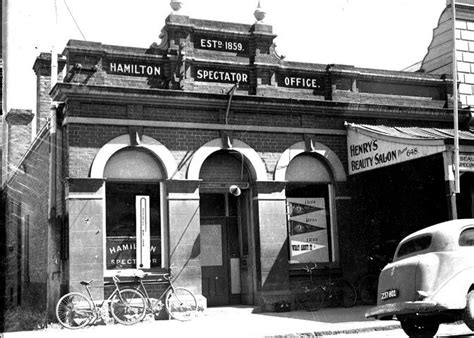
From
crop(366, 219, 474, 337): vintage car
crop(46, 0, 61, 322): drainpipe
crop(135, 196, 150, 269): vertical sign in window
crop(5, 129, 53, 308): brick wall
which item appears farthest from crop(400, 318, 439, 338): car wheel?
crop(5, 129, 53, 308): brick wall

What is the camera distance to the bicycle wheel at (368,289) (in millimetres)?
17281

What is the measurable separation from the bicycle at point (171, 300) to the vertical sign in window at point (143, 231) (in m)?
0.34

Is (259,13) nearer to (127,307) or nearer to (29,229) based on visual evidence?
(127,307)

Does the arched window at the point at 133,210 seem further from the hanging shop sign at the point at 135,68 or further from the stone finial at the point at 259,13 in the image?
the stone finial at the point at 259,13

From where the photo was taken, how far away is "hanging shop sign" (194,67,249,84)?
16625 millimetres

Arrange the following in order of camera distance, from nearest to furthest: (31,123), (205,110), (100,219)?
(100,219) < (205,110) < (31,123)

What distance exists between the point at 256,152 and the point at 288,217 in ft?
6.31

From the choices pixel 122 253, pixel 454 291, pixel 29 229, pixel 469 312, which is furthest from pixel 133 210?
pixel 469 312

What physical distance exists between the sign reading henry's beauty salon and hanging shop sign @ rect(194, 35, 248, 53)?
3.69 metres

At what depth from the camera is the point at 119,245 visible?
1526 centimetres

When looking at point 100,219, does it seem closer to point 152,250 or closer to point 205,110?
point 152,250

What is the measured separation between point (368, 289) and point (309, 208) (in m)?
2.64

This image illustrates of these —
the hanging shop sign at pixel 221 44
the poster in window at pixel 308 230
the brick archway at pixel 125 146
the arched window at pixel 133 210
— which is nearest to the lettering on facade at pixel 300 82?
the hanging shop sign at pixel 221 44

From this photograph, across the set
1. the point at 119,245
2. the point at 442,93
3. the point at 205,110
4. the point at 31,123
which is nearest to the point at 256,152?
the point at 205,110
